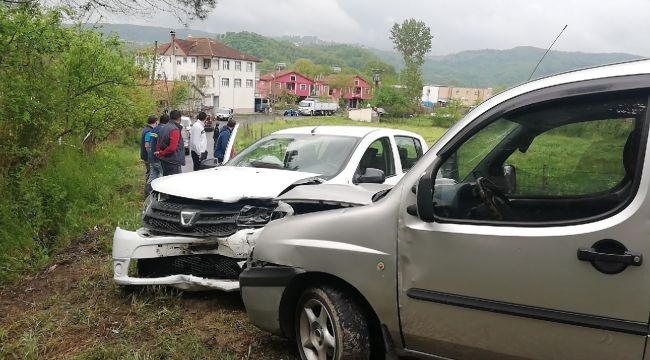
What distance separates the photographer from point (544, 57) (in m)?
3.44

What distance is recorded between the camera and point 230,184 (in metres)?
5.19

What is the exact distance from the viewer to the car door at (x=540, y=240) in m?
2.37

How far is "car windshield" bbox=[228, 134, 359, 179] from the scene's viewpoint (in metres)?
6.07

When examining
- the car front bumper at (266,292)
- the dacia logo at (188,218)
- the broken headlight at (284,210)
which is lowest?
the car front bumper at (266,292)

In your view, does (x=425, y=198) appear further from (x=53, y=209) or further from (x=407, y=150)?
(x=53, y=209)

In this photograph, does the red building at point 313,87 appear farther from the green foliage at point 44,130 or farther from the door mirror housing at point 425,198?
the door mirror housing at point 425,198

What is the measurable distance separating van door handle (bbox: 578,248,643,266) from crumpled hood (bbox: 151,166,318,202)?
3067 millimetres

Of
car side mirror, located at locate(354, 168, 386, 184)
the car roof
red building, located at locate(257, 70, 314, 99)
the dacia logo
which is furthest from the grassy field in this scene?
red building, located at locate(257, 70, 314, 99)

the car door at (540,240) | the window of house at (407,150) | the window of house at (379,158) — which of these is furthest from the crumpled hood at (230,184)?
the car door at (540,240)

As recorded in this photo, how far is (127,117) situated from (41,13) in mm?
4126

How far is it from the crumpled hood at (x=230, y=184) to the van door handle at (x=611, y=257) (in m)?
3.07

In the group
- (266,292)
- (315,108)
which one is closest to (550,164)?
(266,292)

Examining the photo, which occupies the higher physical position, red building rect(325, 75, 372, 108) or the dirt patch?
red building rect(325, 75, 372, 108)

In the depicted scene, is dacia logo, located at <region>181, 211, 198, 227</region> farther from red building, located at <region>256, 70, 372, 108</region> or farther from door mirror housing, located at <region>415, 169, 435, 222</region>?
red building, located at <region>256, 70, 372, 108</region>
